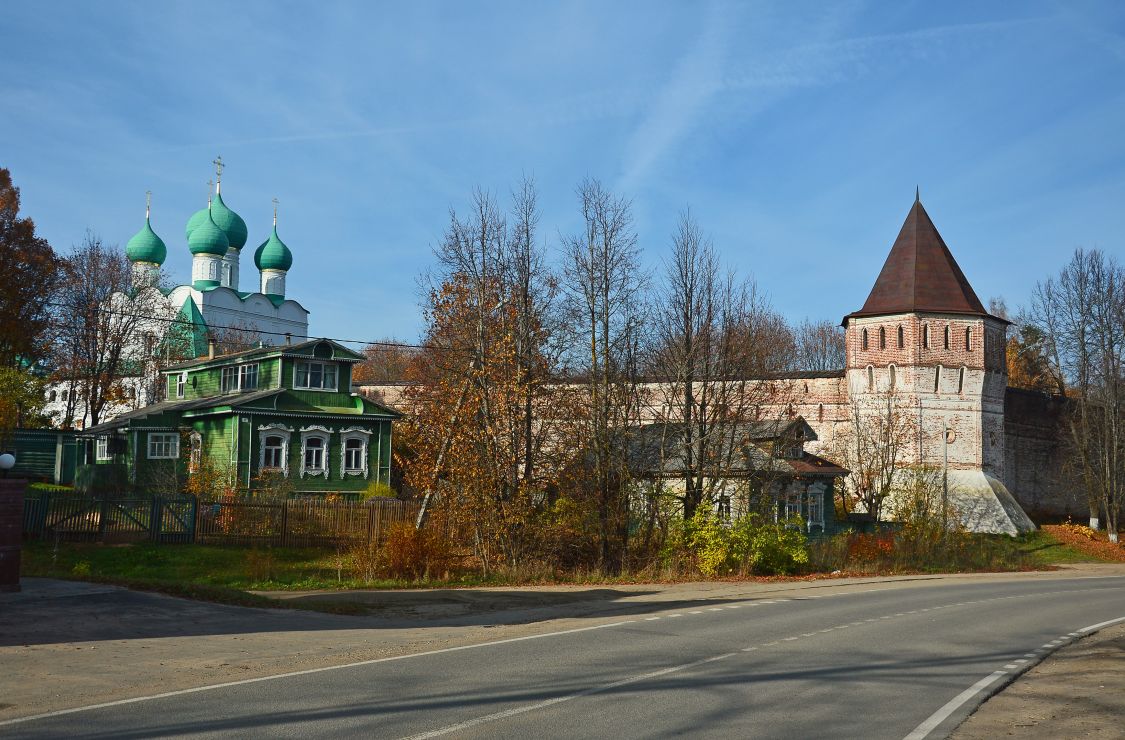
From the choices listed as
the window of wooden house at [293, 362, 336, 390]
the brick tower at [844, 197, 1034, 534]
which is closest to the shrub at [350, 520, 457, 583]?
the window of wooden house at [293, 362, 336, 390]

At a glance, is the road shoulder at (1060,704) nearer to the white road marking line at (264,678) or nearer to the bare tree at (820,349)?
the white road marking line at (264,678)

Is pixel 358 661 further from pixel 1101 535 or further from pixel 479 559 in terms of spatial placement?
pixel 1101 535

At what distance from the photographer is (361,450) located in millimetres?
41656

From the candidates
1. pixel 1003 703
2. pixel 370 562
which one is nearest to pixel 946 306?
pixel 370 562

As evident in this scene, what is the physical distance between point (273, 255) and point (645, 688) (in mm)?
76885

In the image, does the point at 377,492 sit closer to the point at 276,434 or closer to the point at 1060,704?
the point at 276,434

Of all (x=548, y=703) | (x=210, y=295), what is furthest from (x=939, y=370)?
(x=210, y=295)

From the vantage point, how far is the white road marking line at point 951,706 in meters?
8.40

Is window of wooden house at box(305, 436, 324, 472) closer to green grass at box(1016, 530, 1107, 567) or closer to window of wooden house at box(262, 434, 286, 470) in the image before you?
window of wooden house at box(262, 434, 286, 470)

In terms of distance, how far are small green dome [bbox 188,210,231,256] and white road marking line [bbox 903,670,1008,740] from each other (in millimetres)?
72839

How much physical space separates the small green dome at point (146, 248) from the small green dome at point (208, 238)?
3.23 meters

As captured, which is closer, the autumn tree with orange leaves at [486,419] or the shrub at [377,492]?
the autumn tree with orange leaves at [486,419]

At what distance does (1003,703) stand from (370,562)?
14.9 m

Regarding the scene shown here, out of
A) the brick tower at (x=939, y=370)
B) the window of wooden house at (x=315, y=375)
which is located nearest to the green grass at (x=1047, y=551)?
the brick tower at (x=939, y=370)
